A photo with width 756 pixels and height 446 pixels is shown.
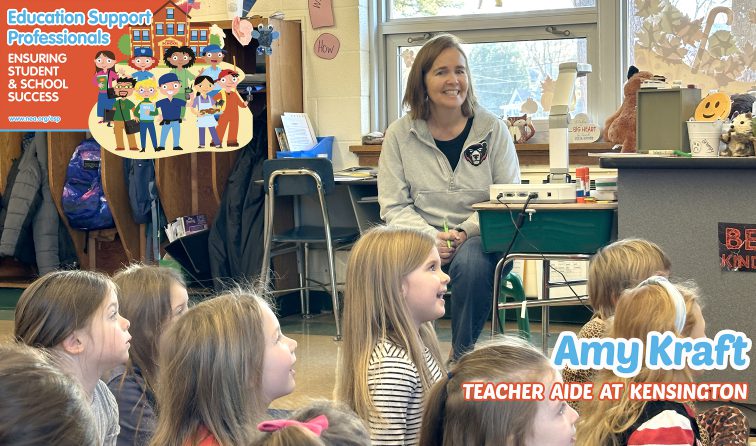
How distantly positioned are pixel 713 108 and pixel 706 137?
0.39 feet

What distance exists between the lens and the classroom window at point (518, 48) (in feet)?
15.9

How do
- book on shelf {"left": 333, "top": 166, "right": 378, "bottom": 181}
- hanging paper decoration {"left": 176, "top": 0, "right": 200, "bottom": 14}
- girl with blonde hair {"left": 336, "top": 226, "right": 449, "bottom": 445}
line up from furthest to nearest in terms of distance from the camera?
1. hanging paper decoration {"left": 176, "top": 0, "right": 200, "bottom": 14}
2. book on shelf {"left": 333, "top": 166, "right": 378, "bottom": 181}
3. girl with blonde hair {"left": 336, "top": 226, "right": 449, "bottom": 445}

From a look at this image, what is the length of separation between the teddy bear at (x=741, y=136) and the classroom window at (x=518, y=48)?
6.32 feet

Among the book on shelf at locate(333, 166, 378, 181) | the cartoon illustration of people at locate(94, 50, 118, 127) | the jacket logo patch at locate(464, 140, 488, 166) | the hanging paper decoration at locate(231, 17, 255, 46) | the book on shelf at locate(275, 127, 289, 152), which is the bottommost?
the book on shelf at locate(333, 166, 378, 181)

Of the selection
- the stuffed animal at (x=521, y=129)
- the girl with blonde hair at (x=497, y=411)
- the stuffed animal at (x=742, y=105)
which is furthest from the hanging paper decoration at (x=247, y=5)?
the girl with blonde hair at (x=497, y=411)

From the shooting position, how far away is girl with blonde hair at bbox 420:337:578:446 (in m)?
1.39

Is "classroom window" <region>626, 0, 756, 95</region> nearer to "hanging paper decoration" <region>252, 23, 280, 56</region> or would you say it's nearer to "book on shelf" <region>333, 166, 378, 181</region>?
"book on shelf" <region>333, 166, 378, 181</region>

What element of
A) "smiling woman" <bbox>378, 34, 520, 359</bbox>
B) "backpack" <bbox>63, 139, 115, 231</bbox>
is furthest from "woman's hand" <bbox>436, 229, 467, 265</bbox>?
"backpack" <bbox>63, 139, 115, 231</bbox>

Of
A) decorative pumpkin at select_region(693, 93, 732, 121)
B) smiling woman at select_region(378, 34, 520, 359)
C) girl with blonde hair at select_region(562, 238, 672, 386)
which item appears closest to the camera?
girl with blonde hair at select_region(562, 238, 672, 386)

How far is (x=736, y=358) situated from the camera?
2721mm

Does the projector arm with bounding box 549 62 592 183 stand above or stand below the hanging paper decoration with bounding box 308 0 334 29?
below

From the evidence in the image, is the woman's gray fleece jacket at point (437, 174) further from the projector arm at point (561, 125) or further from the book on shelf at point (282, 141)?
the book on shelf at point (282, 141)

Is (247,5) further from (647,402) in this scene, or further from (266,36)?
(647,402)

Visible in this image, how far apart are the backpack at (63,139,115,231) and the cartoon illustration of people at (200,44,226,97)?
35.1 inches
